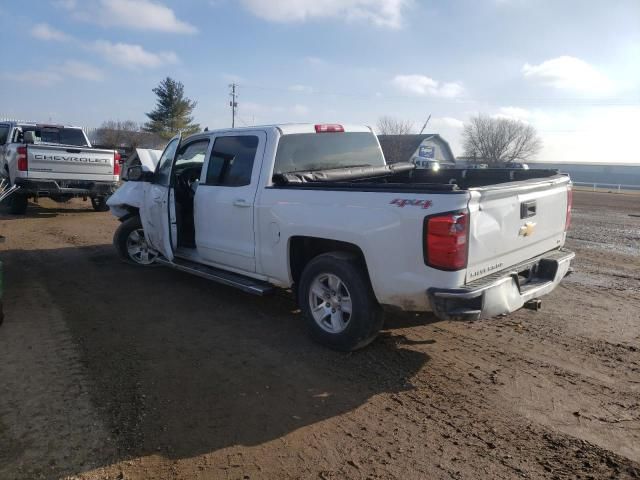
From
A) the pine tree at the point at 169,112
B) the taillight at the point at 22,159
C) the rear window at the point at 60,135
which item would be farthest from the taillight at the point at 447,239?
the pine tree at the point at 169,112

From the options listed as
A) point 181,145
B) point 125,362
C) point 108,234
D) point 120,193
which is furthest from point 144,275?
point 108,234

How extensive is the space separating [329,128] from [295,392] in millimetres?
3076

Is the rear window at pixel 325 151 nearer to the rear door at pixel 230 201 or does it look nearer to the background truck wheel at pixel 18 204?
the rear door at pixel 230 201

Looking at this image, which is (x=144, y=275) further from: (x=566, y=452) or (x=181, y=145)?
(x=566, y=452)

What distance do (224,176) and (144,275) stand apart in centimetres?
244

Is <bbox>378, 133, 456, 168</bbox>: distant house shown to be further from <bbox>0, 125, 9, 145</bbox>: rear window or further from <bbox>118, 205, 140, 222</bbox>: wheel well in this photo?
<bbox>118, 205, 140, 222</bbox>: wheel well

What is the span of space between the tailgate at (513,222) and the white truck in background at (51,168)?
1092 centimetres

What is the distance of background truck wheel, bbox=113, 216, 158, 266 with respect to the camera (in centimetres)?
742

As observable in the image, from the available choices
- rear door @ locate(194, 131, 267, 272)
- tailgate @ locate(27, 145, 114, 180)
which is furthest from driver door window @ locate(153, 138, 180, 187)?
tailgate @ locate(27, 145, 114, 180)

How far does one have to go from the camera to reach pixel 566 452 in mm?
2912

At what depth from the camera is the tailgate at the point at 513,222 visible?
3547 millimetres

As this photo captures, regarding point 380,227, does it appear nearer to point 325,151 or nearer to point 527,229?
point 527,229

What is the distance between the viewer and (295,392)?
3.63 metres

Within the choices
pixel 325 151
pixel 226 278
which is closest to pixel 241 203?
pixel 226 278
